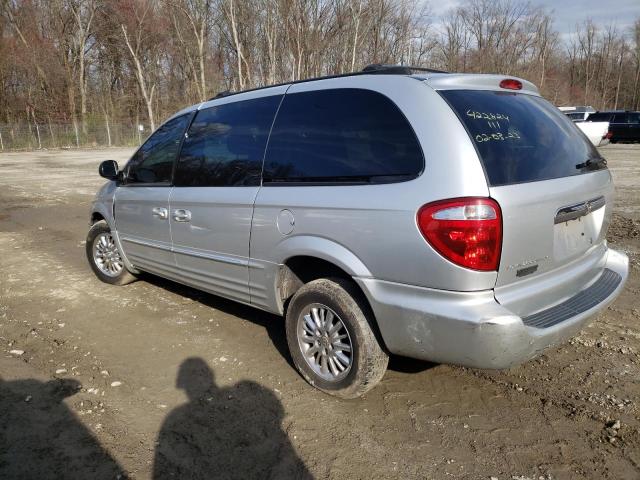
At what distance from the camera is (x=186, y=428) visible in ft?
9.21

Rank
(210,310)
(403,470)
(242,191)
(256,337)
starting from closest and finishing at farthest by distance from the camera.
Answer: (403,470), (242,191), (256,337), (210,310)

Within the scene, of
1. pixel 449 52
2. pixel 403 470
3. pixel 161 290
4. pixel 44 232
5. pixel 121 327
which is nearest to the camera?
pixel 403 470

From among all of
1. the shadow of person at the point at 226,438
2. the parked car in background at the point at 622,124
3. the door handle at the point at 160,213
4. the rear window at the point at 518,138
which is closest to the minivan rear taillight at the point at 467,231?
the rear window at the point at 518,138

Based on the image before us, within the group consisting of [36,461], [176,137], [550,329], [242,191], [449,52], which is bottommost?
[36,461]

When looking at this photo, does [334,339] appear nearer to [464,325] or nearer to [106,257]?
[464,325]

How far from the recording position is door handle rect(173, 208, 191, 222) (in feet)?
12.8

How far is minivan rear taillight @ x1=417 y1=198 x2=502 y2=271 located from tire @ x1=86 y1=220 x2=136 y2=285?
12.3ft

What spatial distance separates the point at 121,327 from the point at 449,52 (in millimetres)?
50390

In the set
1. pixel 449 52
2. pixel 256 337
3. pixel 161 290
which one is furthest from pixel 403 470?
pixel 449 52

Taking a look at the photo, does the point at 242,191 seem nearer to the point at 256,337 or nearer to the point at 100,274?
the point at 256,337

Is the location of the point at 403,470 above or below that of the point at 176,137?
below

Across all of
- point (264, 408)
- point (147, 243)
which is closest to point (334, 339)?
point (264, 408)

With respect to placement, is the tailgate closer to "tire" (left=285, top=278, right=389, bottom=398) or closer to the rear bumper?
the rear bumper

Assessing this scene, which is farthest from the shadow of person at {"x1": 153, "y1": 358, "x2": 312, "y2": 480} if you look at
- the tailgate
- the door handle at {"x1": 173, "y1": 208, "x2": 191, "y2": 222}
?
the tailgate
